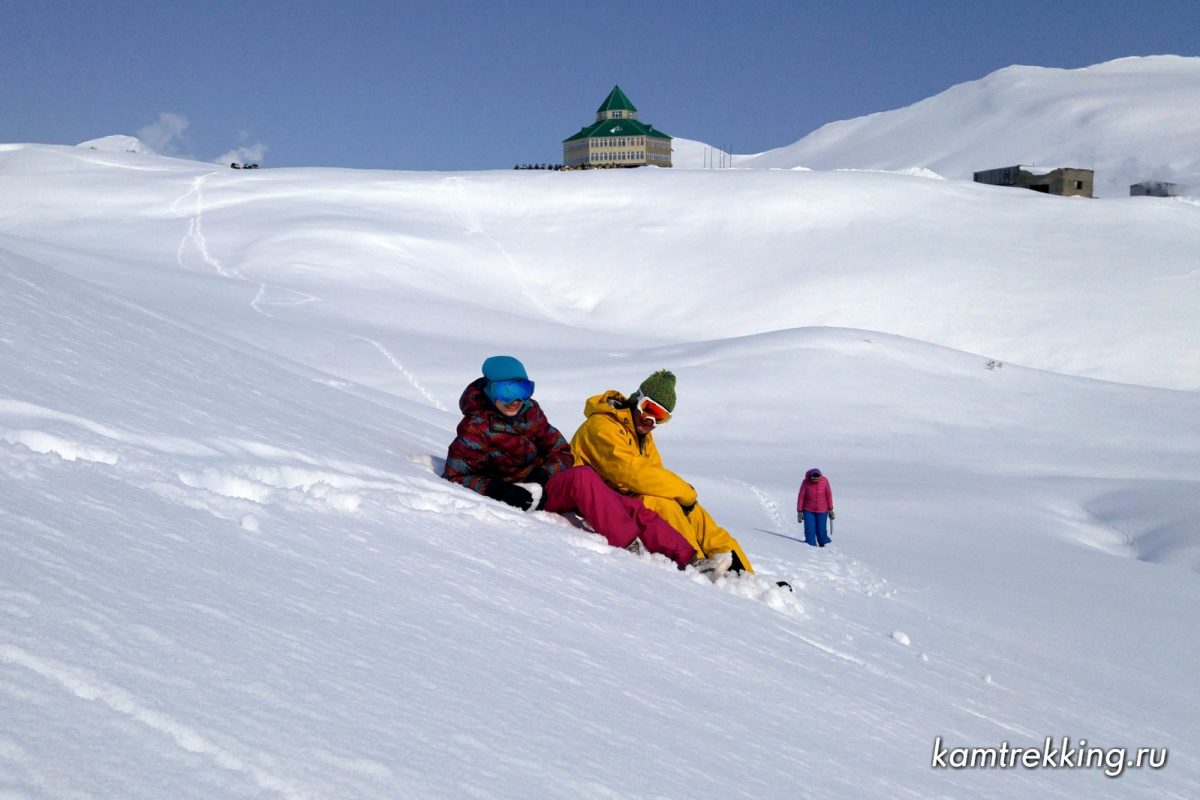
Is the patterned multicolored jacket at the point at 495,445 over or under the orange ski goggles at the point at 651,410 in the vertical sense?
under

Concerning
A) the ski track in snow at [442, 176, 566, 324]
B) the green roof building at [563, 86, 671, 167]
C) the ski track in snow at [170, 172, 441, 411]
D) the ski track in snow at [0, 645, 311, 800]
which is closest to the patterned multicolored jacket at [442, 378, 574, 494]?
the ski track in snow at [0, 645, 311, 800]

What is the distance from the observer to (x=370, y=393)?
984 centimetres

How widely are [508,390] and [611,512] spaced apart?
82 cm

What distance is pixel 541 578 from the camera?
13.6ft

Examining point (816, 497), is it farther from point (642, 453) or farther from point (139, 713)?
point (139, 713)

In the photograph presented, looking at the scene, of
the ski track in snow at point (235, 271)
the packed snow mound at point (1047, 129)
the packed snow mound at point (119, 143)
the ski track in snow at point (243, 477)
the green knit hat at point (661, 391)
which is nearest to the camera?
the ski track in snow at point (243, 477)

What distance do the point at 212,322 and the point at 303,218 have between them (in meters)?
16.5

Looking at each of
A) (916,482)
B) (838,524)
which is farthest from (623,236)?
(838,524)

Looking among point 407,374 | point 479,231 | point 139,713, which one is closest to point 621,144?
point 479,231

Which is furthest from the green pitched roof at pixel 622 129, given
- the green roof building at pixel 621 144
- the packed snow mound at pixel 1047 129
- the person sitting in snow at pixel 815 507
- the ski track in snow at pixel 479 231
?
the person sitting in snow at pixel 815 507

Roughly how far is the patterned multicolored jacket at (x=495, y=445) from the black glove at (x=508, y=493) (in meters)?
0.04

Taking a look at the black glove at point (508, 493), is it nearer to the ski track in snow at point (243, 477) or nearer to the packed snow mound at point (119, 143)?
the ski track in snow at point (243, 477)

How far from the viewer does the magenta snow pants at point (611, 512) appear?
5348mm

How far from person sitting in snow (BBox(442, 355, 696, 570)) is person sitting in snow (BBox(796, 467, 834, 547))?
4446mm
